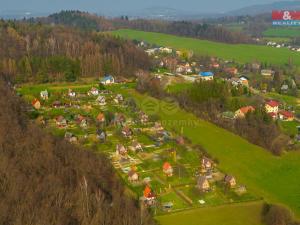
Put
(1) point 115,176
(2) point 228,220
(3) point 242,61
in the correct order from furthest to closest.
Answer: (3) point 242,61 < (1) point 115,176 < (2) point 228,220

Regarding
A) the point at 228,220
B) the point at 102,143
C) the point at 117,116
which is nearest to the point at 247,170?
the point at 228,220

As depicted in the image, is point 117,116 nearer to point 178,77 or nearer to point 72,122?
point 72,122

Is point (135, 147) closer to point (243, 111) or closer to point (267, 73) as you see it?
point (243, 111)

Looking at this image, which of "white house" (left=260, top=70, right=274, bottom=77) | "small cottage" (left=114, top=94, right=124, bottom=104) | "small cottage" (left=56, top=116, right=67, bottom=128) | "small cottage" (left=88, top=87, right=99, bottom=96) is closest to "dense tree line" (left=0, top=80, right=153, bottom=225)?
"small cottage" (left=56, top=116, right=67, bottom=128)

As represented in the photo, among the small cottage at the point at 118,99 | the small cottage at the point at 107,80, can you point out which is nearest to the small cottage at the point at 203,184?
the small cottage at the point at 118,99

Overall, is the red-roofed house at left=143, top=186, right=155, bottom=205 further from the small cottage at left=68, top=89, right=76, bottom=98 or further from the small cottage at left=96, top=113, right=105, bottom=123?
the small cottage at left=68, top=89, right=76, bottom=98

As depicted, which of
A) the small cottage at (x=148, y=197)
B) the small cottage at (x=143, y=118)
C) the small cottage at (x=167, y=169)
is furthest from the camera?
the small cottage at (x=143, y=118)

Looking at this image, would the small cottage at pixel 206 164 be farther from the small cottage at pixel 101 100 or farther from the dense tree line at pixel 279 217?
the small cottage at pixel 101 100
